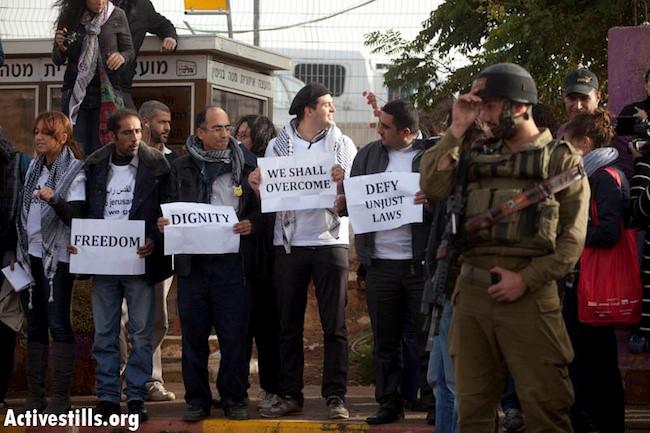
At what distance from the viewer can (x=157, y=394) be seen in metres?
10.1

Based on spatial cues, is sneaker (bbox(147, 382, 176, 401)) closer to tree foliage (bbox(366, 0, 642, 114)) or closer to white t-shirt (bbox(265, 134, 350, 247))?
white t-shirt (bbox(265, 134, 350, 247))

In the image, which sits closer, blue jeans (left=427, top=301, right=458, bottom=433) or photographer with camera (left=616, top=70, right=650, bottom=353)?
blue jeans (left=427, top=301, right=458, bottom=433)

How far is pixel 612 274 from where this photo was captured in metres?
7.98

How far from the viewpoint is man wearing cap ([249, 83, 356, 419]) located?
9.05 meters

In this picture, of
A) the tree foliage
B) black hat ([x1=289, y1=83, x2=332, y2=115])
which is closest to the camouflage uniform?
black hat ([x1=289, y1=83, x2=332, y2=115])

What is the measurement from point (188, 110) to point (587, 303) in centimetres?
558

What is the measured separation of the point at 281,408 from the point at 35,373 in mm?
1846

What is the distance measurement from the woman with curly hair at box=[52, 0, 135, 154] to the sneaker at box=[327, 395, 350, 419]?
360 centimetres

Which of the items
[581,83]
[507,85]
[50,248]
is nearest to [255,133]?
[50,248]

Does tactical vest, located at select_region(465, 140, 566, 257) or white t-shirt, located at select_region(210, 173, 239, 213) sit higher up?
white t-shirt, located at select_region(210, 173, 239, 213)

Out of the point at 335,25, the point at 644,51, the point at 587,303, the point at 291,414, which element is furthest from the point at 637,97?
the point at 335,25

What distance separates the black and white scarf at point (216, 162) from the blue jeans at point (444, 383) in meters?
2.27

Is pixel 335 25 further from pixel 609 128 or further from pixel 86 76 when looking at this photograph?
pixel 609 128

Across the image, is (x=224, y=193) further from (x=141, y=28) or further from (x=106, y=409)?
(x=141, y=28)
